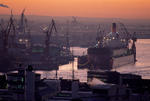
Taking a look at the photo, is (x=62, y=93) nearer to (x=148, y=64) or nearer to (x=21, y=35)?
(x=148, y=64)

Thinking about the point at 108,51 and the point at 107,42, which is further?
the point at 107,42

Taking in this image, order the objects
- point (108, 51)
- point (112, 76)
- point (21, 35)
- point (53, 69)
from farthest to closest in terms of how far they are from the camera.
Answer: point (21, 35) → point (108, 51) → point (53, 69) → point (112, 76)

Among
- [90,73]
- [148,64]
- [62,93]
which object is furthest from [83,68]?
[62,93]

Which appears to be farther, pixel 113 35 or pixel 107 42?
pixel 113 35

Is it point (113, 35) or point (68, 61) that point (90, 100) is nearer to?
point (68, 61)

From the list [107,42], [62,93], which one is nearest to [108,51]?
[107,42]

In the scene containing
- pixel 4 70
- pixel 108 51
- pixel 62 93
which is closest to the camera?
pixel 62 93

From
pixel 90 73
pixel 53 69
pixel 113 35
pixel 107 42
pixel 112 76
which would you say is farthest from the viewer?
pixel 113 35

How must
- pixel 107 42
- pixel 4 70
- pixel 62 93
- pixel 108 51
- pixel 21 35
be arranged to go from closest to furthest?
pixel 62 93 → pixel 4 70 → pixel 108 51 → pixel 107 42 → pixel 21 35
